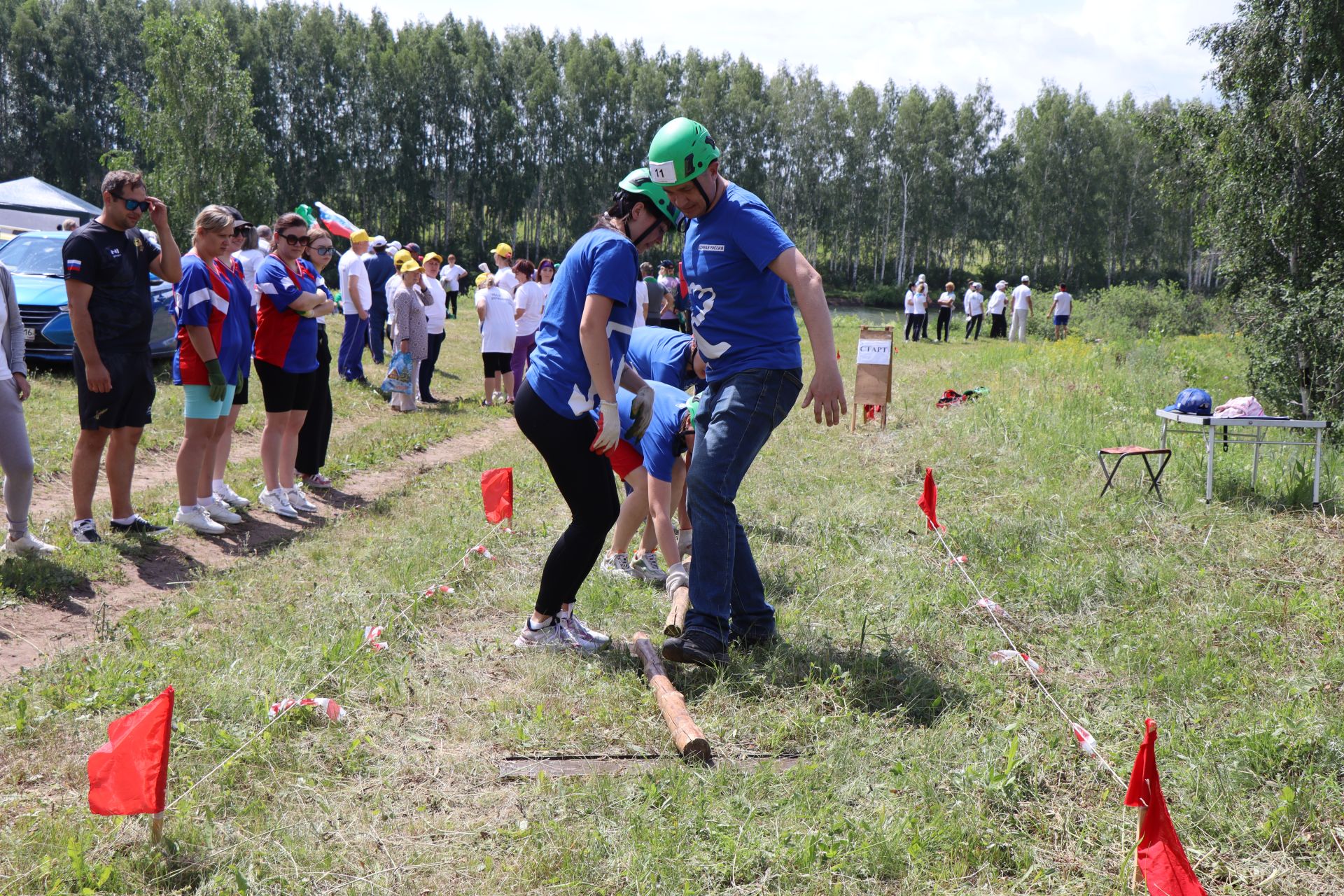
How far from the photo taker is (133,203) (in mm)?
5438

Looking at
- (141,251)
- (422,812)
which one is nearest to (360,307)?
(141,251)

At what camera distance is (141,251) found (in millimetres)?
5641

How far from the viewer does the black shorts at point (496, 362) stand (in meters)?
12.1

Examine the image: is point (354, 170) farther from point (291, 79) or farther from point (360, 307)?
point (360, 307)

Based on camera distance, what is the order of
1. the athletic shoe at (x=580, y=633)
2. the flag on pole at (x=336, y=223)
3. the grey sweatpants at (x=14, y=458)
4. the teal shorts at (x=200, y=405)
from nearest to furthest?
1. the athletic shoe at (x=580, y=633)
2. the grey sweatpants at (x=14, y=458)
3. the teal shorts at (x=200, y=405)
4. the flag on pole at (x=336, y=223)

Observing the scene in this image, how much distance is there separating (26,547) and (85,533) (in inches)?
13.3

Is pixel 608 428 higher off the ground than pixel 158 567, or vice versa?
pixel 608 428

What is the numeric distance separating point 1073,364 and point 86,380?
14207 mm

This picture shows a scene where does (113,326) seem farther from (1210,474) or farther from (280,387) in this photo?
(1210,474)

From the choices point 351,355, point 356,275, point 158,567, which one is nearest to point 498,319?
point 356,275

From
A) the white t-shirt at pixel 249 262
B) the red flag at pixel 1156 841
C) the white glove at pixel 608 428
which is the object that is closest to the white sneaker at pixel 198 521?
the white glove at pixel 608 428

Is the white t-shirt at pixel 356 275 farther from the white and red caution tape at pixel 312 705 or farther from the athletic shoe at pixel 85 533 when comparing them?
the white and red caution tape at pixel 312 705

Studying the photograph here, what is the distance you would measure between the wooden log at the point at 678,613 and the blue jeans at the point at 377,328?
11044 mm

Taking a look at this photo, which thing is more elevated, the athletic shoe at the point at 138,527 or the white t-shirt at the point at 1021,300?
the white t-shirt at the point at 1021,300
